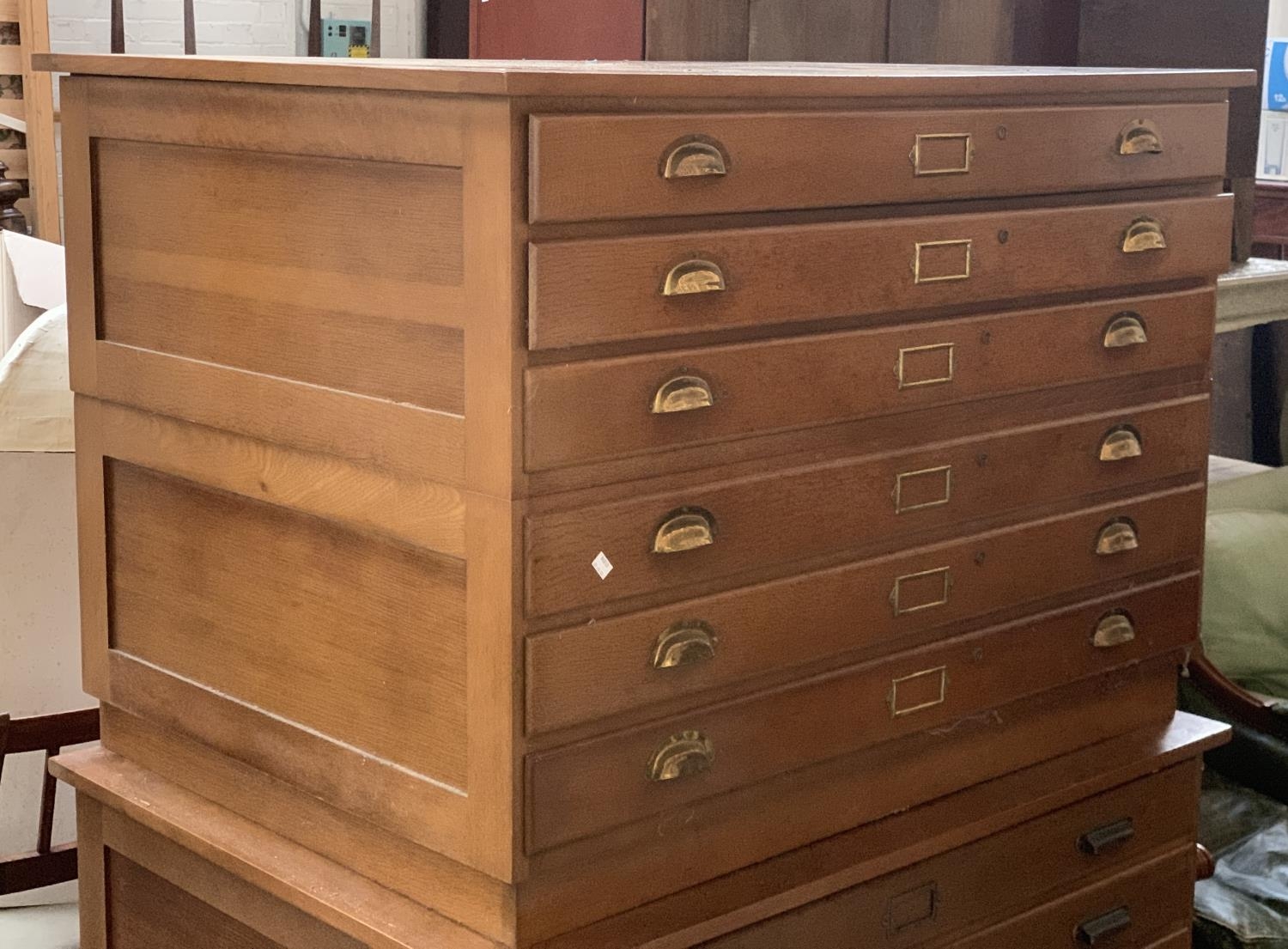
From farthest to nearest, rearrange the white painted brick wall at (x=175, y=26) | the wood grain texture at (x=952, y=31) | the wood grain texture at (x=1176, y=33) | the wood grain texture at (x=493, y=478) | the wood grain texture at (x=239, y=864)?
the white painted brick wall at (x=175, y=26) → the wood grain texture at (x=952, y=31) → the wood grain texture at (x=1176, y=33) → the wood grain texture at (x=239, y=864) → the wood grain texture at (x=493, y=478)

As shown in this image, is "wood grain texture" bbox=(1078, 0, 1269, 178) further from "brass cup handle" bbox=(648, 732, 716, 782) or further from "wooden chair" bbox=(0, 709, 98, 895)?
"wooden chair" bbox=(0, 709, 98, 895)

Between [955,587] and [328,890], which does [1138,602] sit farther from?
[328,890]

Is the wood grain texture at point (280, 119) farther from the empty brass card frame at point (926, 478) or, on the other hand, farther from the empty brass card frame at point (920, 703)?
the empty brass card frame at point (920, 703)

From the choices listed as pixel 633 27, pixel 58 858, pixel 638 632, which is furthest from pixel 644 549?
pixel 633 27

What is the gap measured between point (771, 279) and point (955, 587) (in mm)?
468

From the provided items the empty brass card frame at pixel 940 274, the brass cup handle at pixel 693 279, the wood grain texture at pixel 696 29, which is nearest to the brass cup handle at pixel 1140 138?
the empty brass card frame at pixel 940 274

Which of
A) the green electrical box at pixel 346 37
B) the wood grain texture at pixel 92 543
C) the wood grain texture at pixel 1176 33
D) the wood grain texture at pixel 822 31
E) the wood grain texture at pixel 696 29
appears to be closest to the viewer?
the wood grain texture at pixel 92 543

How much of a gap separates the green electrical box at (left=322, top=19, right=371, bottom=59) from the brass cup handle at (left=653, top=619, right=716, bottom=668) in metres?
4.92

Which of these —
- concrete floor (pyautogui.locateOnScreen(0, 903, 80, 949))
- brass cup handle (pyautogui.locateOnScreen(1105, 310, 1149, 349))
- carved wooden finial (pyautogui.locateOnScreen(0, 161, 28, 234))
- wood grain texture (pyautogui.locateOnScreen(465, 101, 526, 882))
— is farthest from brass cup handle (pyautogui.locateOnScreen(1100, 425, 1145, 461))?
carved wooden finial (pyautogui.locateOnScreen(0, 161, 28, 234))

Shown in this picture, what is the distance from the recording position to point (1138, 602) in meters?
2.16

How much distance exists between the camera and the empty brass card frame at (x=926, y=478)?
1.83 m

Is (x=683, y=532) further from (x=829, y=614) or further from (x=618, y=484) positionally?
(x=829, y=614)

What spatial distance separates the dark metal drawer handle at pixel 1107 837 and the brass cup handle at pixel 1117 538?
1.18 ft

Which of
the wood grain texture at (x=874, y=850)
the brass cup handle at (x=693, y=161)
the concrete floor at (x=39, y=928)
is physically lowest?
the concrete floor at (x=39, y=928)
